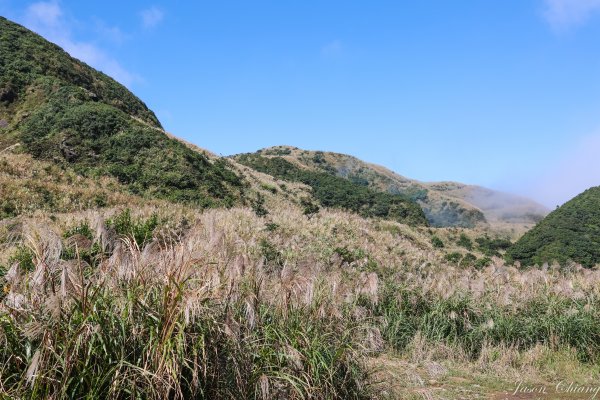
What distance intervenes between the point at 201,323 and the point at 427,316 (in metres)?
5.82

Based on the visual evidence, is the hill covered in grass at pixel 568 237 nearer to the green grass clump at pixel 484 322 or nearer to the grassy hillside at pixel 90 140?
the grassy hillside at pixel 90 140

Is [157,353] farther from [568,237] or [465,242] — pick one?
[568,237]

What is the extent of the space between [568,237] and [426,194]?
81.1 meters

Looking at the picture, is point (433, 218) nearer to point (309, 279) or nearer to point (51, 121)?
point (51, 121)

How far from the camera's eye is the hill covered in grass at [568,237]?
48.4 m

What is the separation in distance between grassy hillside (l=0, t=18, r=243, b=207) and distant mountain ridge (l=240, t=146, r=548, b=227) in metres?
64.3

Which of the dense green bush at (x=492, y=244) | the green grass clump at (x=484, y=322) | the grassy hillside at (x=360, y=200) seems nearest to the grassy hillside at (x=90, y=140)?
the grassy hillside at (x=360, y=200)

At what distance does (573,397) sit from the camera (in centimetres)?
619

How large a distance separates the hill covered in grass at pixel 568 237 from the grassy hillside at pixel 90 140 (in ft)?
106

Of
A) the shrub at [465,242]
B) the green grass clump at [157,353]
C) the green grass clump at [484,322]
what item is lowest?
the shrub at [465,242]

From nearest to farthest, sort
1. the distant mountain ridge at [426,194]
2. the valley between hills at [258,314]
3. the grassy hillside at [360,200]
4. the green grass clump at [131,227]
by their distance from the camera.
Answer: the valley between hills at [258,314] → the green grass clump at [131,227] → the grassy hillside at [360,200] → the distant mountain ridge at [426,194]

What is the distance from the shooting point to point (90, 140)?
32438mm

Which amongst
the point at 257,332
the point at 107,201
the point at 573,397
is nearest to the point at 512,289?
the point at 573,397

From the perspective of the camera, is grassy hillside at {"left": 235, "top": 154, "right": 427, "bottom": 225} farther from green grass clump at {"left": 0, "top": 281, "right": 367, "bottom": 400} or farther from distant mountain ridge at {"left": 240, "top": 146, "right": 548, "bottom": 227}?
green grass clump at {"left": 0, "top": 281, "right": 367, "bottom": 400}
